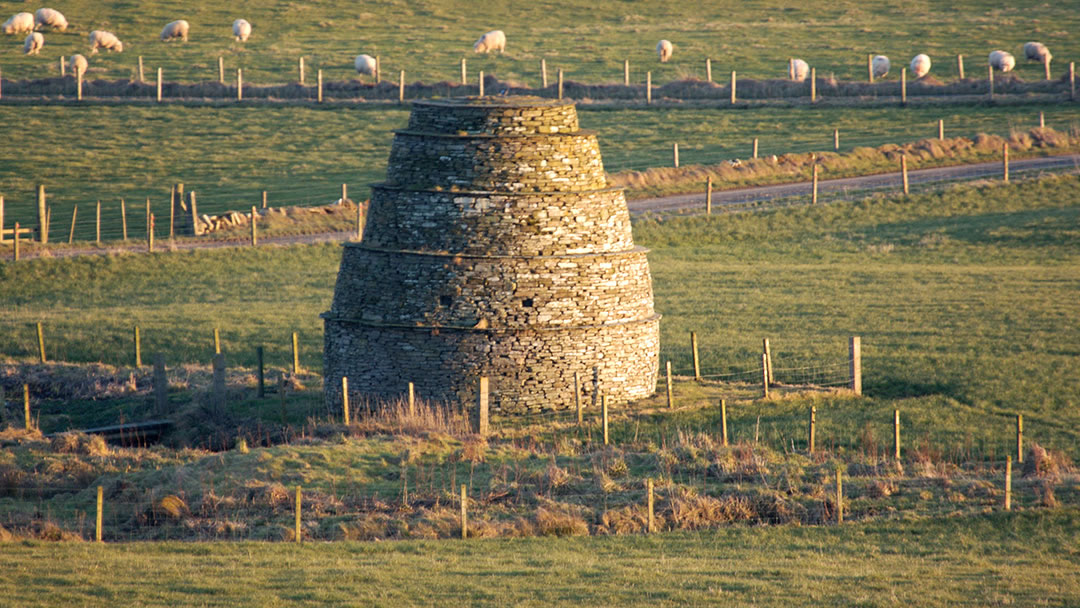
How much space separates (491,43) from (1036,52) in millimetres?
37391

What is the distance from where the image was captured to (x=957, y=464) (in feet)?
93.8

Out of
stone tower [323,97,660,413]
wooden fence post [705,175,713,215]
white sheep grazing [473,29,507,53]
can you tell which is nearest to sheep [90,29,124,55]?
white sheep grazing [473,29,507,53]

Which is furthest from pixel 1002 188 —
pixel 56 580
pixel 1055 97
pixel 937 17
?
pixel 937 17

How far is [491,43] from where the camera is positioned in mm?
104375

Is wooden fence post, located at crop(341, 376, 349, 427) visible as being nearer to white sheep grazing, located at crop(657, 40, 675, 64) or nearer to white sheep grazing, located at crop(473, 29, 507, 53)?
white sheep grazing, located at crop(657, 40, 675, 64)

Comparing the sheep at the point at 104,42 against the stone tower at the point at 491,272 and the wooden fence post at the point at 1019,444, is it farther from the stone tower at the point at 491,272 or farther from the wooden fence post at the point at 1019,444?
the wooden fence post at the point at 1019,444

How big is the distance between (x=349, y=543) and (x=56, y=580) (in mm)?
4744

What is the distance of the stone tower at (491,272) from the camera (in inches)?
1264

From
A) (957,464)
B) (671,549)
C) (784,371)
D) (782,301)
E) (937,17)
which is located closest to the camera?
(671,549)

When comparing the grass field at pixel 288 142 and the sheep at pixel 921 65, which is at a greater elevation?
the sheep at pixel 921 65

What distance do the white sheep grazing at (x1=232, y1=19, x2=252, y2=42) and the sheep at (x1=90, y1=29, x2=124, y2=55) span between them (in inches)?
382

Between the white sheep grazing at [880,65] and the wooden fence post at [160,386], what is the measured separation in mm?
68797

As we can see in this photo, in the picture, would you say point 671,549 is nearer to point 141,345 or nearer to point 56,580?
point 56,580

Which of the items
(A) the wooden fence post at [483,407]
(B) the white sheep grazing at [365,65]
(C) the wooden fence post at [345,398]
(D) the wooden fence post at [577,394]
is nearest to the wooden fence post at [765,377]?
(D) the wooden fence post at [577,394]
